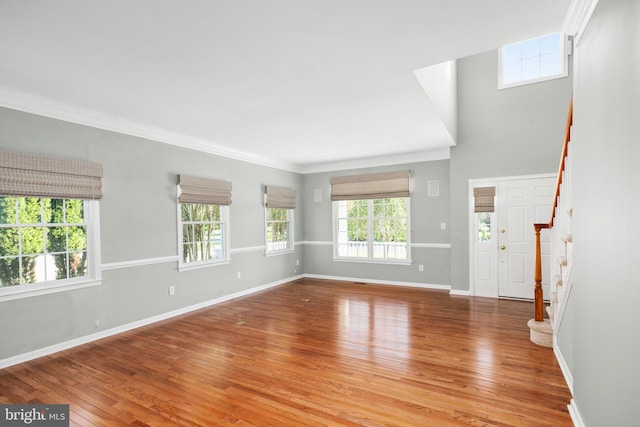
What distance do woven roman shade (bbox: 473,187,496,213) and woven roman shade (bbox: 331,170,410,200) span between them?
1.25m

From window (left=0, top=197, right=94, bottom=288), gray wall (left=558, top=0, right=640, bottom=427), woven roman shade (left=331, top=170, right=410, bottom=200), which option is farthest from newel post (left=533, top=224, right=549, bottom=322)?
window (left=0, top=197, right=94, bottom=288)

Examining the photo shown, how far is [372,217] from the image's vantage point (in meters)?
6.80

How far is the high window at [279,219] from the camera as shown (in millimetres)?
6531

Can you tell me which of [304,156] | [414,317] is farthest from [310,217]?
[414,317]

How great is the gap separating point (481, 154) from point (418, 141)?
1211 mm

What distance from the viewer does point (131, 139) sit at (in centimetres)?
416

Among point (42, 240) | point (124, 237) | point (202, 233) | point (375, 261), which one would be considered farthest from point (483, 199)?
point (42, 240)

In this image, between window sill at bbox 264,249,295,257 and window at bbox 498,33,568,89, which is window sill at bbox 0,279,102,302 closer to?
window sill at bbox 264,249,295,257

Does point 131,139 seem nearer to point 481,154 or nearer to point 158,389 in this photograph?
point 158,389

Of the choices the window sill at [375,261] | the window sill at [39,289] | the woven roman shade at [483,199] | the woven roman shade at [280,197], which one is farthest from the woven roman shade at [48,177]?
the woven roman shade at [483,199]

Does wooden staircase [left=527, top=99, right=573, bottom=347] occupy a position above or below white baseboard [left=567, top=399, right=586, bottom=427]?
above

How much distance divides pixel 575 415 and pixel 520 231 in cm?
370

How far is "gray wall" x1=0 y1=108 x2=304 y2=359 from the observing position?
10.6ft

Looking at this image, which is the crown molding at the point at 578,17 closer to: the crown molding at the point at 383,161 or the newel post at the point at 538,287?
the newel post at the point at 538,287
